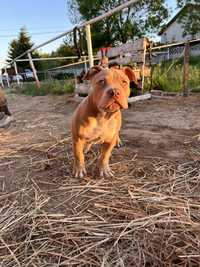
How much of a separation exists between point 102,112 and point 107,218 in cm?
84

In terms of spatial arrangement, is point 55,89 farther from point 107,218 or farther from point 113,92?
point 107,218

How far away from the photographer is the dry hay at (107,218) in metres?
1.64

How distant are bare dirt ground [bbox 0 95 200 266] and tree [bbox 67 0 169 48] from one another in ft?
92.0

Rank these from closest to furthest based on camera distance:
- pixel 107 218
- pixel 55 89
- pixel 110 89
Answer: pixel 107 218 < pixel 110 89 < pixel 55 89

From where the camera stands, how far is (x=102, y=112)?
245cm

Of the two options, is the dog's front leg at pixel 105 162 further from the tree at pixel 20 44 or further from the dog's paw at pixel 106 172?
the tree at pixel 20 44

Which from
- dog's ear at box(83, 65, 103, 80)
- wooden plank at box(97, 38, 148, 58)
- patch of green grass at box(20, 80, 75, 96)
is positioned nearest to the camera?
dog's ear at box(83, 65, 103, 80)

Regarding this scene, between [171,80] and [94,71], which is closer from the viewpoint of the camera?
[94,71]

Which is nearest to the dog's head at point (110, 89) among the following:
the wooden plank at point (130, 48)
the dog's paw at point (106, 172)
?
the dog's paw at point (106, 172)

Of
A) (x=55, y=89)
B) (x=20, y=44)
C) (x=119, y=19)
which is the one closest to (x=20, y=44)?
(x=20, y=44)

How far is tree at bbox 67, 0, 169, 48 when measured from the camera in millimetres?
30719

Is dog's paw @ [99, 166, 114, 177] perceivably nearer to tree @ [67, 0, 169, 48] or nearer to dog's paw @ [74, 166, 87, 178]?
dog's paw @ [74, 166, 87, 178]

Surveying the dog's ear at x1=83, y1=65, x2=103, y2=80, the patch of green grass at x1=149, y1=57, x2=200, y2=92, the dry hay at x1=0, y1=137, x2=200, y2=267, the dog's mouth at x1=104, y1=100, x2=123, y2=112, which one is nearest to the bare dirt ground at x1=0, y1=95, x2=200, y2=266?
the dry hay at x1=0, y1=137, x2=200, y2=267

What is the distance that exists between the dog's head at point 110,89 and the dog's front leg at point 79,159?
0.44 meters
